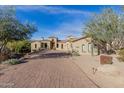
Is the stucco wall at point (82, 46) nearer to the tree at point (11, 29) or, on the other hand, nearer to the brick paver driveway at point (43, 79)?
Result: the tree at point (11, 29)

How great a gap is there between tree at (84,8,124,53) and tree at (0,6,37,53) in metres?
3.84

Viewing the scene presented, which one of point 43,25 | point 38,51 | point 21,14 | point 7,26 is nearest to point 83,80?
point 43,25

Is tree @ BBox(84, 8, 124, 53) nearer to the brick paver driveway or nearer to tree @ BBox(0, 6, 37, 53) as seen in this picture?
tree @ BBox(0, 6, 37, 53)

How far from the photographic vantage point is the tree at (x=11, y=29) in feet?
51.2

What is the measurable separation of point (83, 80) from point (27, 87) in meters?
2.04

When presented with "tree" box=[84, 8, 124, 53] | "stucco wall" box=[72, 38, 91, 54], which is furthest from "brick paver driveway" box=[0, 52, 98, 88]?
"stucco wall" box=[72, 38, 91, 54]

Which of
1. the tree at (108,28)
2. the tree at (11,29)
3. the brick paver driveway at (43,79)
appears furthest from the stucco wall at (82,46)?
the brick paver driveway at (43,79)

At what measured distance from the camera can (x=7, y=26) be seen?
1669 centimetres

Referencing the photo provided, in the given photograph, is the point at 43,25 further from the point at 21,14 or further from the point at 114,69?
the point at 114,69

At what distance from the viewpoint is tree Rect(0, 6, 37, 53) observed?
15611mm

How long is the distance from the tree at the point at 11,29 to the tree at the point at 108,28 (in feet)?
12.6

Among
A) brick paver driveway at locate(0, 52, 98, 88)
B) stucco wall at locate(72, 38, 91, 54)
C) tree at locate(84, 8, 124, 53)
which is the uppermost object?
tree at locate(84, 8, 124, 53)

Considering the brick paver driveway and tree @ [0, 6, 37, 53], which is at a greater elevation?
tree @ [0, 6, 37, 53]

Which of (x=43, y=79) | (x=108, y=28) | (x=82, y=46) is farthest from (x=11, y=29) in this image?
(x=43, y=79)
